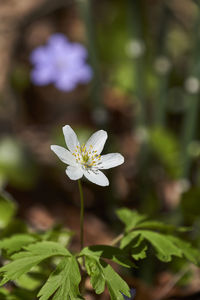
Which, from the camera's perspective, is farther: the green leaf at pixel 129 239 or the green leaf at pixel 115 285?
the green leaf at pixel 129 239

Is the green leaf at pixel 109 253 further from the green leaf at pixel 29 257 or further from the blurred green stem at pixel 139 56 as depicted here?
the blurred green stem at pixel 139 56

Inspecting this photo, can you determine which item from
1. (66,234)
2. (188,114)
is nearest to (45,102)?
(188,114)

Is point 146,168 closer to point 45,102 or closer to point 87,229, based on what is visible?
point 87,229

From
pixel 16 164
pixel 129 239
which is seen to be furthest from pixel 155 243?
pixel 16 164

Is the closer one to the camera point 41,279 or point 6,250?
point 6,250

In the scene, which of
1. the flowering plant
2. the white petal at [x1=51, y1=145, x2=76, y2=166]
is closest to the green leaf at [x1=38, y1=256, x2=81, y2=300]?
the flowering plant

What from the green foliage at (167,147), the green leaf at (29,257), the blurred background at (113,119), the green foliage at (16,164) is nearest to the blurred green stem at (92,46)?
the blurred background at (113,119)
